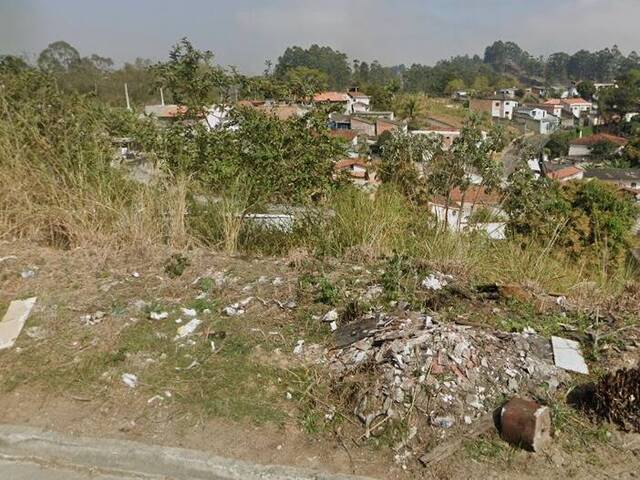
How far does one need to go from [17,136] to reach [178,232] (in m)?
1.70

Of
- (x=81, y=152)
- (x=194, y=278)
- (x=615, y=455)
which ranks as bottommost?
(x=615, y=455)

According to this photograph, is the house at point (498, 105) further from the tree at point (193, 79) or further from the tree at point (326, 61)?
the tree at point (193, 79)

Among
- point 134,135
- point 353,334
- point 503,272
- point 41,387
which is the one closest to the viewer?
point 41,387

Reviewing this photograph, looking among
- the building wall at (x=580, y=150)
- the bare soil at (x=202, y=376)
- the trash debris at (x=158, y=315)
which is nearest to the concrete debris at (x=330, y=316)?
the bare soil at (x=202, y=376)

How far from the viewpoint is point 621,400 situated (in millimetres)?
1898

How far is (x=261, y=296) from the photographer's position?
9.56 feet

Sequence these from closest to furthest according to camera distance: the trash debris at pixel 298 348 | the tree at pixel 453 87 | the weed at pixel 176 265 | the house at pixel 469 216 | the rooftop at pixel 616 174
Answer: the trash debris at pixel 298 348, the weed at pixel 176 265, the house at pixel 469 216, the rooftop at pixel 616 174, the tree at pixel 453 87

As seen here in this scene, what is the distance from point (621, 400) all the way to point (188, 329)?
2064mm

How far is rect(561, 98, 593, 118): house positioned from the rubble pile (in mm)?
80690

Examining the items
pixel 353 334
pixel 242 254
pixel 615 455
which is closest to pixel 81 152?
pixel 242 254

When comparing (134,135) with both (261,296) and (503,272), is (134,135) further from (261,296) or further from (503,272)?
(503,272)

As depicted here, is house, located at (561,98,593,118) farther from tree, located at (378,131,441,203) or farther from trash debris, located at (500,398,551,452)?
trash debris, located at (500,398,551,452)

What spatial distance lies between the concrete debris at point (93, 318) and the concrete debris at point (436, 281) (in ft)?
6.26

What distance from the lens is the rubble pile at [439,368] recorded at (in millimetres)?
1989
